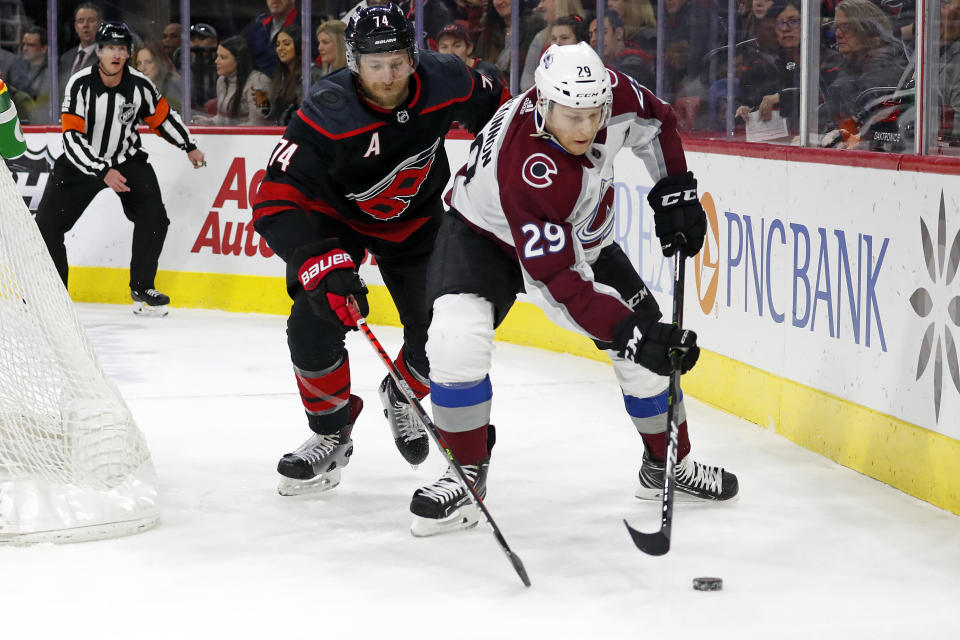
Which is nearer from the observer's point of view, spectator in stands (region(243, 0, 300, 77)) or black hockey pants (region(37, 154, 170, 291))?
black hockey pants (region(37, 154, 170, 291))

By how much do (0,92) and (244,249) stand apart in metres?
3.14

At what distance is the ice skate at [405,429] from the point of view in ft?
11.2

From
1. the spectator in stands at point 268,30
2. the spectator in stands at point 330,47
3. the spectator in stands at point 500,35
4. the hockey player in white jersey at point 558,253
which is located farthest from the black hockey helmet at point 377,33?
the spectator in stands at point 268,30

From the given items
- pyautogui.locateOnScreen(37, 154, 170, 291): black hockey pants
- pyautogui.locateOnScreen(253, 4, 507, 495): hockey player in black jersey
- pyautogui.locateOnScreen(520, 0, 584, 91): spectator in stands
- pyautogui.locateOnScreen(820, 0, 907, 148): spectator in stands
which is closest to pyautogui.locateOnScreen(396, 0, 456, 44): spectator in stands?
pyautogui.locateOnScreen(520, 0, 584, 91): spectator in stands

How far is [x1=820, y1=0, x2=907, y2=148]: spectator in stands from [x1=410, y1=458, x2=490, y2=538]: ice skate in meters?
1.61

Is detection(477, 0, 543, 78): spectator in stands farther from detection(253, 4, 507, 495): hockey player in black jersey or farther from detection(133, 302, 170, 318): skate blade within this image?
detection(253, 4, 507, 495): hockey player in black jersey

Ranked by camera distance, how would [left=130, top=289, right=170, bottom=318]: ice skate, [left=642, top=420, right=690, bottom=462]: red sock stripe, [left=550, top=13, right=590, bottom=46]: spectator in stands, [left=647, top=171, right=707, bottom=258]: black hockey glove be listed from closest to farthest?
[left=647, top=171, right=707, bottom=258]: black hockey glove → [left=642, top=420, right=690, bottom=462]: red sock stripe → [left=550, top=13, right=590, bottom=46]: spectator in stands → [left=130, top=289, right=170, bottom=318]: ice skate

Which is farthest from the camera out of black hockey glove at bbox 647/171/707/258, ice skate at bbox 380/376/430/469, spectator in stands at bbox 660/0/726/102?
spectator in stands at bbox 660/0/726/102

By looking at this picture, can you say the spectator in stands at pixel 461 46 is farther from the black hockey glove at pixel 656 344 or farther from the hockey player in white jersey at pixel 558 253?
the black hockey glove at pixel 656 344

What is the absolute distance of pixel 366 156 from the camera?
3035 millimetres

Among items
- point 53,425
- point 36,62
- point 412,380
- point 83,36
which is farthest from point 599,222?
point 36,62

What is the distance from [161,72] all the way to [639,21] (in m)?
3.01

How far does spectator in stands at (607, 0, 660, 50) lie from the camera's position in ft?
17.6

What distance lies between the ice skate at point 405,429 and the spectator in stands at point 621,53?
2450 millimetres
